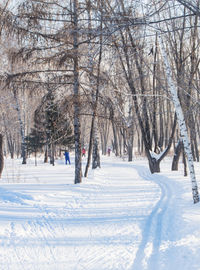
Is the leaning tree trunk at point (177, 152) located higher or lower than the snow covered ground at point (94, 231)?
higher

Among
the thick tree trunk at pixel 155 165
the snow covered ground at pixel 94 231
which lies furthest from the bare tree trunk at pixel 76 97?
the thick tree trunk at pixel 155 165

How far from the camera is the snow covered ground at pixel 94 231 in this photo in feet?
12.5

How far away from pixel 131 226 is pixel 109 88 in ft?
18.2

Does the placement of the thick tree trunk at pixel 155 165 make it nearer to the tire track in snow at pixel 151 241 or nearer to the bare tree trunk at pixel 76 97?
the bare tree trunk at pixel 76 97

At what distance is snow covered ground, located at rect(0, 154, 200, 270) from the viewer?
380cm

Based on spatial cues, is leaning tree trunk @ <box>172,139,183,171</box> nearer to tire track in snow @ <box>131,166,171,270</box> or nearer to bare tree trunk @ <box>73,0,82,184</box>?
bare tree trunk @ <box>73,0,82,184</box>

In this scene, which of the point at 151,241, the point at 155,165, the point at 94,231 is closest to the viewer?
the point at 151,241

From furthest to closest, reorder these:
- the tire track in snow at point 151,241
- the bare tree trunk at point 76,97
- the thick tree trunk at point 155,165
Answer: the thick tree trunk at point 155,165 → the bare tree trunk at point 76,97 → the tire track in snow at point 151,241

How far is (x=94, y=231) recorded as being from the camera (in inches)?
202

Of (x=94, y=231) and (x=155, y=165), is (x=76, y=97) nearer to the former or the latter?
(x=94, y=231)

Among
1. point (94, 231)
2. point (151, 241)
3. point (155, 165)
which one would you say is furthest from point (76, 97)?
point (155, 165)

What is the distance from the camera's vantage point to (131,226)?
5.42 meters

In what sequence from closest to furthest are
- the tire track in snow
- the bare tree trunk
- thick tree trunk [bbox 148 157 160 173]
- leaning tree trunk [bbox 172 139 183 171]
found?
the tire track in snow → the bare tree trunk → leaning tree trunk [bbox 172 139 183 171] → thick tree trunk [bbox 148 157 160 173]

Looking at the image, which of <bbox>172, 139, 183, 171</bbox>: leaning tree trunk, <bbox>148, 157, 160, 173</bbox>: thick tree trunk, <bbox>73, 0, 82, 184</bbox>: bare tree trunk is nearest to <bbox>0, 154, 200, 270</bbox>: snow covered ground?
<bbox>73, 0, 82, 184</bbox>: bare tree trunk
